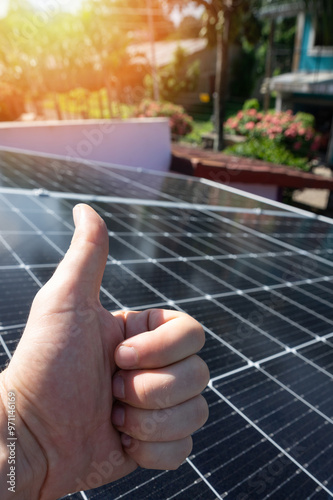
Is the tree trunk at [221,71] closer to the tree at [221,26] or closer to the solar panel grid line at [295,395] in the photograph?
the tree at [221,26]

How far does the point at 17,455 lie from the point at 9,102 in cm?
4903

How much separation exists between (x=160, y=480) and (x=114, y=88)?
4625cm

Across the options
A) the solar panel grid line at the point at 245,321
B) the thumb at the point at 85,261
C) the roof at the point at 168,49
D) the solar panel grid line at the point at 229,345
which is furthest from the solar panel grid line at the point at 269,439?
the roof at the point at 168,49

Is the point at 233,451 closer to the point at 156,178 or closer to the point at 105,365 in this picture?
the point at 105,365

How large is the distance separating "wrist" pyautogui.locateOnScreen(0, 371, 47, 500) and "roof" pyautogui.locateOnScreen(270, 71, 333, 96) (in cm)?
2360

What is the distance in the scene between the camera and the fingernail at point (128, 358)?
1.51 m

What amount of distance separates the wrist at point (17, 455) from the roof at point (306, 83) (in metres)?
23.6

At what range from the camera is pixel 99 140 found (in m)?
14.4

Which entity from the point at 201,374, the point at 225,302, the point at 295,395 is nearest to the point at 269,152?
the point at 225,302

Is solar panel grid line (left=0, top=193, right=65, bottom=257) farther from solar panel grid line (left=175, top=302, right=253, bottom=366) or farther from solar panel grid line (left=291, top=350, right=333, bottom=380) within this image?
solar panel grid line (left=291, top=350, right=333, bottom=380)

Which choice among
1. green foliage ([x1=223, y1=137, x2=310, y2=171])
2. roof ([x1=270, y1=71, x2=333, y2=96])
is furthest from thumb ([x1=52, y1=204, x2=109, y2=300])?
roof ([x1=270, y1=71, x2=333, y2=96])

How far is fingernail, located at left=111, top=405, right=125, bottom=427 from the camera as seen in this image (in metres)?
1.56

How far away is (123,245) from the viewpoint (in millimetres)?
4812

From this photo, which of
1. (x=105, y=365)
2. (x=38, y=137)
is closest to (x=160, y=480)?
(x=105, y=365)
